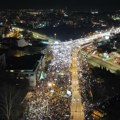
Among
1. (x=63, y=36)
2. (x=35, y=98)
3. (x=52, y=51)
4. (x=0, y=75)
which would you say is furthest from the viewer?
(x=63, y=36)

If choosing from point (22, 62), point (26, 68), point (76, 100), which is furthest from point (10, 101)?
point (22, 62)

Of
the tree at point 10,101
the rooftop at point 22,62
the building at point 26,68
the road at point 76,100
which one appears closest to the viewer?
the tree at point 10,101

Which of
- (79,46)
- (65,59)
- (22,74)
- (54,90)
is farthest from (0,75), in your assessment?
(79,46)

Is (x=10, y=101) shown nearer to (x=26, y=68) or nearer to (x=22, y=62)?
(x=26, y=68)

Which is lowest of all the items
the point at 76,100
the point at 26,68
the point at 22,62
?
the point at 76,100

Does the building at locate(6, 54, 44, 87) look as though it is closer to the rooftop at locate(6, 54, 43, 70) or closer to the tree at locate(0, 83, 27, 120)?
the rooftop at locate(6, 54, 43, 70)

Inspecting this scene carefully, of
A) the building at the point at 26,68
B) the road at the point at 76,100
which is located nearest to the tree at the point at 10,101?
the building at the point at 26,68

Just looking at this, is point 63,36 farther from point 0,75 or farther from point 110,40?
point 0,75

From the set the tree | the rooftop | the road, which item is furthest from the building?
the road

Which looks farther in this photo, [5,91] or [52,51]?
[52,51]

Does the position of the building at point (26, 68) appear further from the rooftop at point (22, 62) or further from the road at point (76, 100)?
the road at point (76, 100)

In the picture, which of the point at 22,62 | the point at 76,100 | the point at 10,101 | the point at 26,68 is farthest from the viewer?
the point at 22,62
